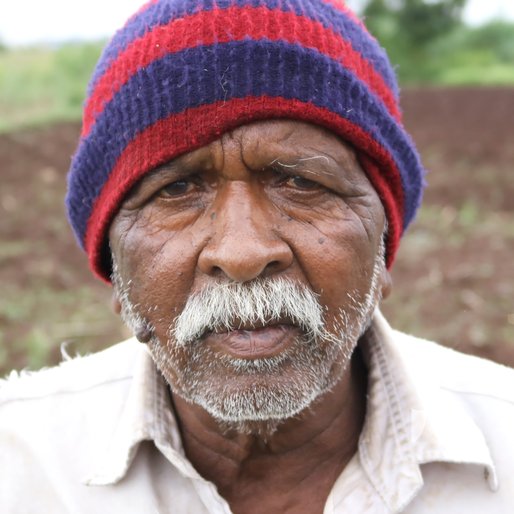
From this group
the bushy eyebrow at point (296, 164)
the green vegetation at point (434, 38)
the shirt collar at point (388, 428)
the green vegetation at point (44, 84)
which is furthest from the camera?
the green vegetation at point (434, 38)

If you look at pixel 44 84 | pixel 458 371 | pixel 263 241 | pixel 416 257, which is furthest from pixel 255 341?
pixel 44 84

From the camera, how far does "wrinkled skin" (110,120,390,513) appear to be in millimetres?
1832

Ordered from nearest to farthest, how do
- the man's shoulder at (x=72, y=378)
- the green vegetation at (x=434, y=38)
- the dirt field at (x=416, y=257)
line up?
the man's shoulder at (x=72, y=378) < the dirt field at (x=416, y=257) < the green vegetation at (x=434, y=38)

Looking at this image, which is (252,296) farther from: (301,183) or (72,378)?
(72,378)

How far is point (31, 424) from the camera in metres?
2.21

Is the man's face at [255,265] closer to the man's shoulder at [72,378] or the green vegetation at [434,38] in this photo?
the man's shoulder at [72,378]

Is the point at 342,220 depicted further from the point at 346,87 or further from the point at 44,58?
the point at 44,58

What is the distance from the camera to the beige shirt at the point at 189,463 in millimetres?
1987

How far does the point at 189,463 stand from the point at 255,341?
489mm

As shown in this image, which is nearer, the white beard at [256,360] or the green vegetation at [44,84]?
the white beard at [256,360]

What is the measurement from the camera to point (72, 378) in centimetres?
237

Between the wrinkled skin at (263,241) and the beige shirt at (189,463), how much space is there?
0.48ft

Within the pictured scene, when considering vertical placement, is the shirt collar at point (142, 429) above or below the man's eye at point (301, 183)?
below

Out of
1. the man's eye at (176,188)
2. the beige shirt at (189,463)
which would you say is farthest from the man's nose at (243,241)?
the beige shirt at (189,463)
